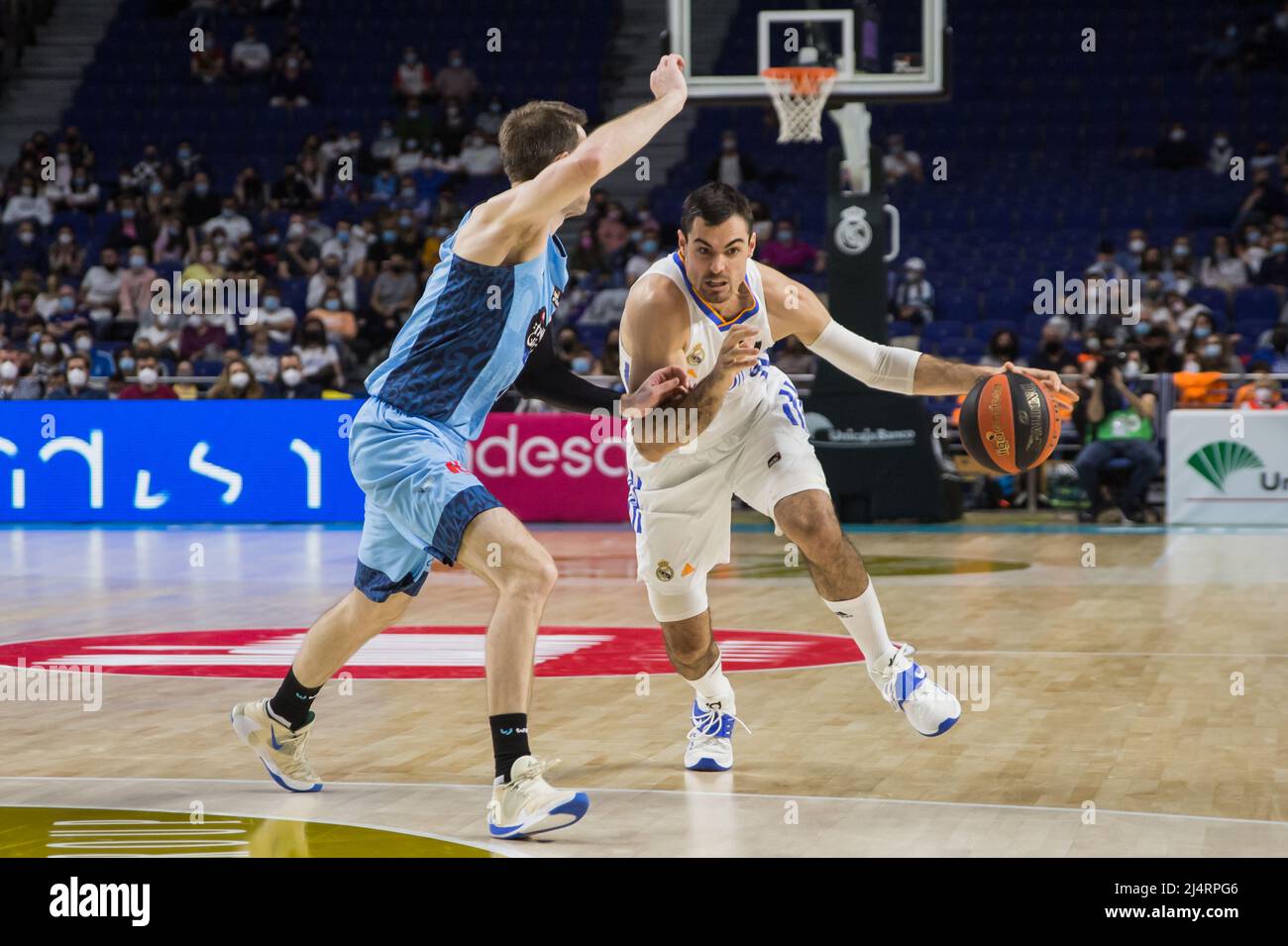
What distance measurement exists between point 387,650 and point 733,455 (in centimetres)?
301

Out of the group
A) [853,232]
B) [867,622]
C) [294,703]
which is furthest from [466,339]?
[853,232]

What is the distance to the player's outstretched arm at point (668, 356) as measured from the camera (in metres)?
5.07

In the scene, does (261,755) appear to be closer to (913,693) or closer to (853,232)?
(913,693)

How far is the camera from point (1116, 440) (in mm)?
15617

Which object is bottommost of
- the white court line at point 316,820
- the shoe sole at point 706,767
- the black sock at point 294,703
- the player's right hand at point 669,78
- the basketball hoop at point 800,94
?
the shoe sole at point 706,767

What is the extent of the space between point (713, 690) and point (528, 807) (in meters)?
1.40

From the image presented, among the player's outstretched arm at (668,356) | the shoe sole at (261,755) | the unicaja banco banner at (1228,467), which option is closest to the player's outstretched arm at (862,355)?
the player's outstretched arm at (668,356)

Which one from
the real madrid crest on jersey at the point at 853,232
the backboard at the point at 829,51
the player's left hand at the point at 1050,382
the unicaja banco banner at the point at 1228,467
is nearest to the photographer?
the player's left hand at the point at 1050,382

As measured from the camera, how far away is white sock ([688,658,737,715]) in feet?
18.7

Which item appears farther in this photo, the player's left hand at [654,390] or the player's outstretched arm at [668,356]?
the player's outstretched arm at [668,356]

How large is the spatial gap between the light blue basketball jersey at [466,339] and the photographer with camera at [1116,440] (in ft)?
37.1

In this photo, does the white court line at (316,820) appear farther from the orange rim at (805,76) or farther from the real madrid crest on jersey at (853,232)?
the real madrid crest on jersey at (853,232)

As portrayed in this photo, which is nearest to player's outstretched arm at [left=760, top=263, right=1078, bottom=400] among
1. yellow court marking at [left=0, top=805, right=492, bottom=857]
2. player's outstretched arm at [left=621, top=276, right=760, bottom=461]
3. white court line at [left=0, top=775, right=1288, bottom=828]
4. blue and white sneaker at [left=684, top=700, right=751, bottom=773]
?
player's outstretched arm at [left=621, top=276, right=760, bottom=461]

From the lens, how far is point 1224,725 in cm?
618
